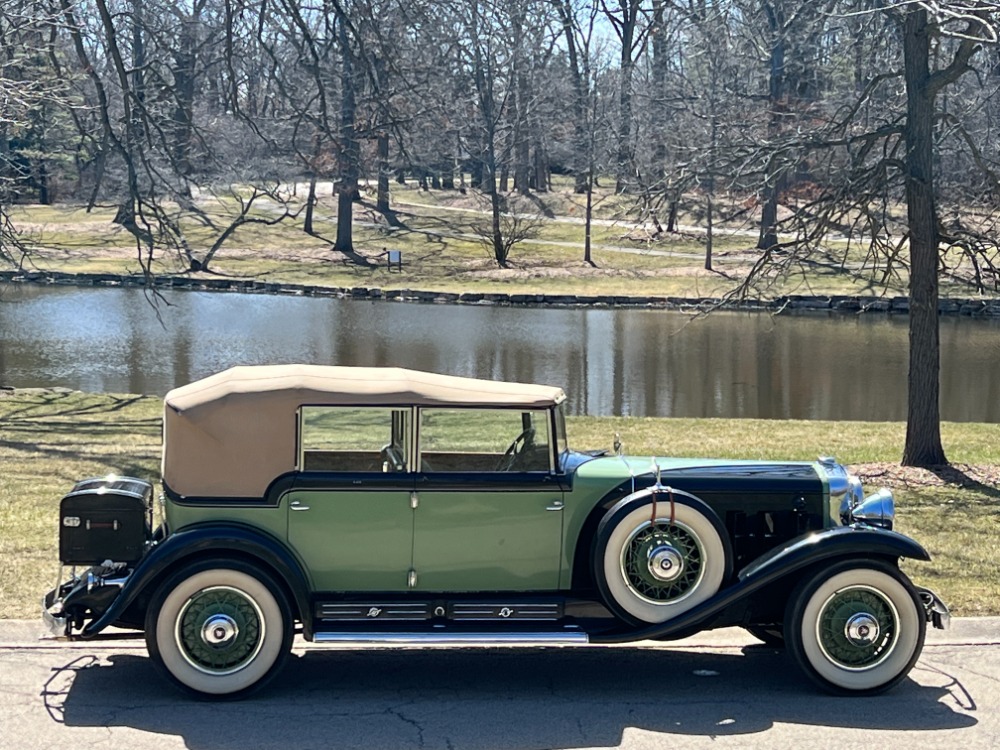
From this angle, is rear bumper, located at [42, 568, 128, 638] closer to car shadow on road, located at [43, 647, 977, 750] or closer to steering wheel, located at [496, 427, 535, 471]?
car shadow on road, located at [43, 647, 977, 750]

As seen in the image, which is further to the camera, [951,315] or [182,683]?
[951,315]

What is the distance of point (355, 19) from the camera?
37.7 feet

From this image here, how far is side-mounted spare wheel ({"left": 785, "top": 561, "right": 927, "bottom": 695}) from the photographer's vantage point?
6.04 meters

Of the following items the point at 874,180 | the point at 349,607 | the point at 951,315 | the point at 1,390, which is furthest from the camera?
the point at 951,315

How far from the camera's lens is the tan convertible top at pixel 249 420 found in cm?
604

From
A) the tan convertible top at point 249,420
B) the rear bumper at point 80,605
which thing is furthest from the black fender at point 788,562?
the rear bumper at point 80,605

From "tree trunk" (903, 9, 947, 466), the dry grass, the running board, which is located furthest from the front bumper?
the dry grass

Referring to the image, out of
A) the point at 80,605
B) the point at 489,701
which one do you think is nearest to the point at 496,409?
the point at 489,701

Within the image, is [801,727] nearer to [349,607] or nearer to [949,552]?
[349,607]

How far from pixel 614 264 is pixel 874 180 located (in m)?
33.0

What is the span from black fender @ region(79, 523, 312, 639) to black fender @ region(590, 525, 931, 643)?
1.51m

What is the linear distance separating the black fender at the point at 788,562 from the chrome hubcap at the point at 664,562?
212mm

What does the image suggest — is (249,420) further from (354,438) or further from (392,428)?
(392,428)

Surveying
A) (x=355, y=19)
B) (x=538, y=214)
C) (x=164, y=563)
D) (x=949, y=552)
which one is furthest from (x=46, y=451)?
(x=538, y=214)
